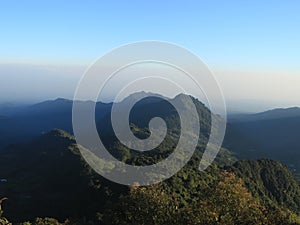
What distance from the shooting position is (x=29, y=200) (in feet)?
273

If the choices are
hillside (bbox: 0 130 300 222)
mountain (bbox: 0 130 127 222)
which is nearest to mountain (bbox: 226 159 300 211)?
hillside (bbox: 0 130 300 222)

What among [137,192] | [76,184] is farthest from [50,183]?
[137,192]

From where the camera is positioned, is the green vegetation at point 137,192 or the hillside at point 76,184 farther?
the hillside at point 76,184

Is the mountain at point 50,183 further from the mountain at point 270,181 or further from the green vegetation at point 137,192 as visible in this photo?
the mountain at point 270,181

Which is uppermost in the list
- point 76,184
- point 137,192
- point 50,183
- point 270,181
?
point 137,192

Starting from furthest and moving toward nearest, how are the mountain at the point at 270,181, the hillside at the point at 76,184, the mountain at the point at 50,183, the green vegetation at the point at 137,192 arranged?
the mountain at the point at 270,181
the mountain at the point at 50,183
the hillside at the point at 76,184
the green vegetation at the point at 137,192

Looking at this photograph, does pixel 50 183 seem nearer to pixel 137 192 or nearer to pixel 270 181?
pixel 270 181

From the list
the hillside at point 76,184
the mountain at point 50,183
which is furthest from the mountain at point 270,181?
the mountain at point 50,183

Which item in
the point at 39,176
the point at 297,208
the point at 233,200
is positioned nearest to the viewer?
the point at 233,200

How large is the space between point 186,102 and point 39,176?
10137cm

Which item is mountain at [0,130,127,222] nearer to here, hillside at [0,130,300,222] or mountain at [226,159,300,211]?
hillside at [0,130,300,222]

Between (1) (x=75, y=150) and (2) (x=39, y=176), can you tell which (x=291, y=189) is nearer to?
(1) (x=75, y=150)

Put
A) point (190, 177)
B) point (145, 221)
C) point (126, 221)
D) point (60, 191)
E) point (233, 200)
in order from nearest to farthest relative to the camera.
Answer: point (233, 200), point (145, 221), point (126, 221), point (190, 177), point (60, 191)

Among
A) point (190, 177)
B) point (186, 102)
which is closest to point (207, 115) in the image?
point (186, 102)
